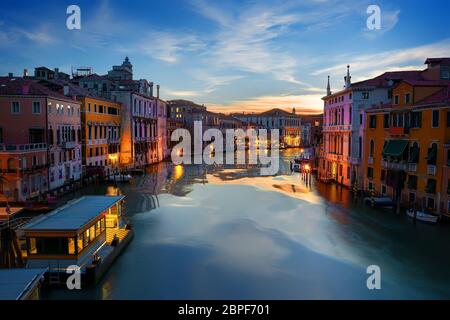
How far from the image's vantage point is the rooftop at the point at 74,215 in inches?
531

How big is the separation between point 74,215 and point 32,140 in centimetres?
1627

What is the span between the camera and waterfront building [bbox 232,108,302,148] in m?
144

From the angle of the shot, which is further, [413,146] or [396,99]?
[396,99]

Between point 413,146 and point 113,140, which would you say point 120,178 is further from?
point 413,146

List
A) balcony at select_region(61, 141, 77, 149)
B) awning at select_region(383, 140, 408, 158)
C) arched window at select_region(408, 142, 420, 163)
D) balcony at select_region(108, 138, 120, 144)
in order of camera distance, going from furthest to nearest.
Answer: balcony at select_region(108, 138, 120, 144) < balcony at select_region(61, 141, 77, 149) < awning at select_region(383, 140, 408, 158) < arched window at select_region(408, 142, 420, 163)

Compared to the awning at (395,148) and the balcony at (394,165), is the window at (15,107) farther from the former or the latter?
the balcony at (394,165)

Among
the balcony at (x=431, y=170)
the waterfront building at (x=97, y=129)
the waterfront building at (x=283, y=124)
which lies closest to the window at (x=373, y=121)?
the balcony at (x=431, y=170)

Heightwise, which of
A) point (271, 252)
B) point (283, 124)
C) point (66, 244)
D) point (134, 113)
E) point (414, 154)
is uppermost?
point (283, 124)

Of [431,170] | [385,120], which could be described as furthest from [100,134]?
[431,170]

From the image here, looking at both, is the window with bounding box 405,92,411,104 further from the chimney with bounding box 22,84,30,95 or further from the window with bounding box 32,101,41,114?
the chimney with bounding box 22,84,30,95

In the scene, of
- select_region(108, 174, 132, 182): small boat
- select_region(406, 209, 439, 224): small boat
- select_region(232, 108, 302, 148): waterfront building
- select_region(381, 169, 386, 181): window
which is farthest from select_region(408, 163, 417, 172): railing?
select_region(232, 108, 302, 148): waterfront building

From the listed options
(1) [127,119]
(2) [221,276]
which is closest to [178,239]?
(2) [221,276]

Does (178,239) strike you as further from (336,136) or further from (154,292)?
(336,136)

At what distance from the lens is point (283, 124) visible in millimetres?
153750
